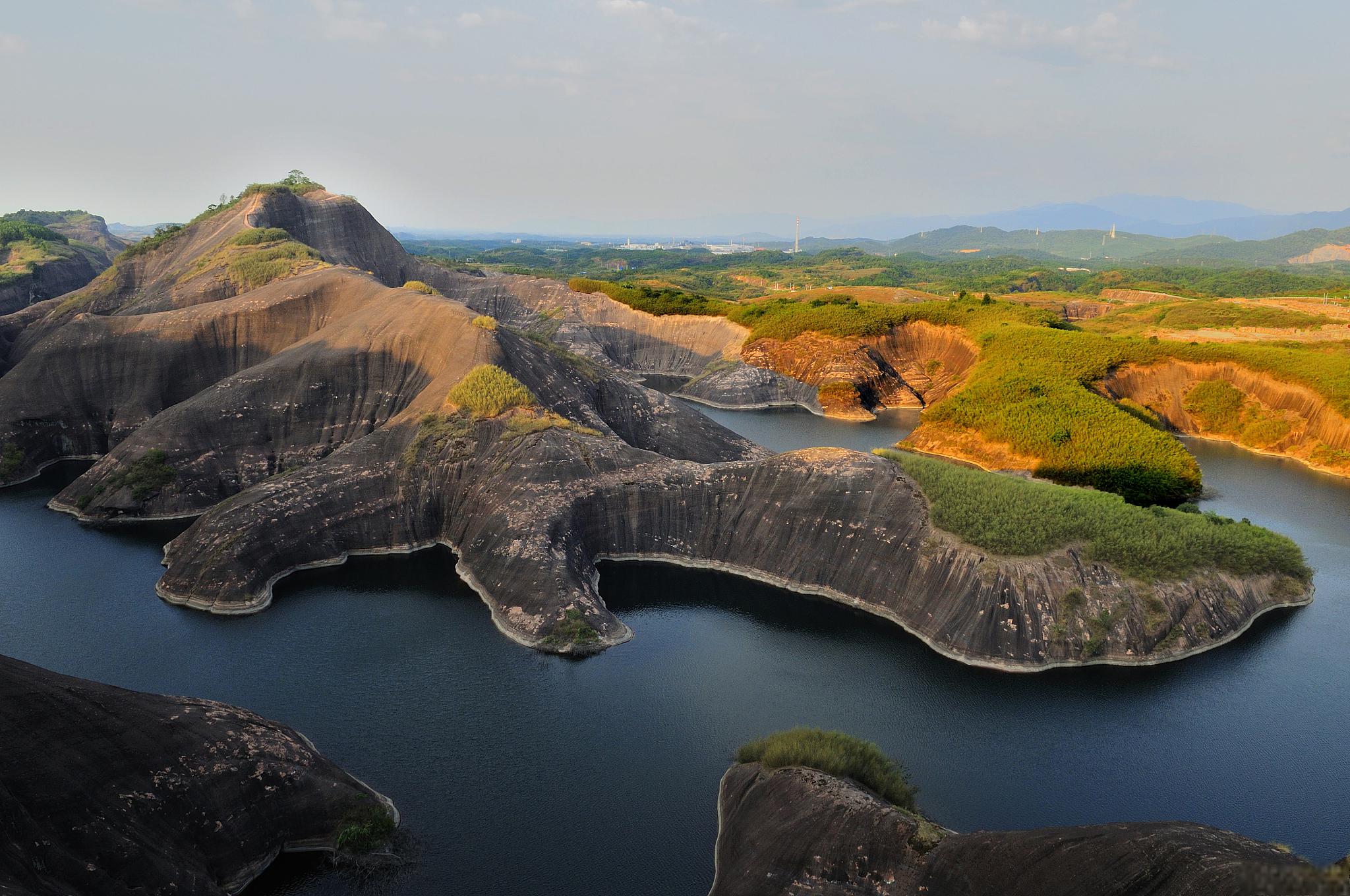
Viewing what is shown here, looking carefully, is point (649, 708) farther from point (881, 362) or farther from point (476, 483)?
point (881, 362)

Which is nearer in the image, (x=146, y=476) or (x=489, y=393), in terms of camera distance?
(x=146, y=476)

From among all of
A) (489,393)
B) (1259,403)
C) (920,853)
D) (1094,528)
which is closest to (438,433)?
(489,393)

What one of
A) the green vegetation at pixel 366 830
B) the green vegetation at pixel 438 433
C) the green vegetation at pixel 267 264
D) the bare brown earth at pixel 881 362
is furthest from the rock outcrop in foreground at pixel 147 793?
the bare brown earth at pixel 881 362

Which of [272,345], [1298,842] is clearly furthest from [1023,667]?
[272,345]

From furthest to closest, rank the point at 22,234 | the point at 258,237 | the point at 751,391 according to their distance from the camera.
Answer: the point at 22,234 → the point at 751,391 → the point at 258,237

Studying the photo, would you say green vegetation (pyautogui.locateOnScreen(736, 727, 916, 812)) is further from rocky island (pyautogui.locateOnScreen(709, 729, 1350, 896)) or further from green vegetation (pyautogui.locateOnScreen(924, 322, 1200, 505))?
green vegetation (pyautogui.locateOnScreen(924, 322, 1200, 505))

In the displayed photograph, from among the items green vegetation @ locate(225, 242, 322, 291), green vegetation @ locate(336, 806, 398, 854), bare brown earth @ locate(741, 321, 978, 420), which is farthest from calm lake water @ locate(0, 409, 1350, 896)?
bare brown earth @ locate(741, 321, 978, 420)

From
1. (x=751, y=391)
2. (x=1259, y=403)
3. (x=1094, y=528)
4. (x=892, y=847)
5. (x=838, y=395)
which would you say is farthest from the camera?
(x=751, y=391)

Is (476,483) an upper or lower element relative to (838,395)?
upper

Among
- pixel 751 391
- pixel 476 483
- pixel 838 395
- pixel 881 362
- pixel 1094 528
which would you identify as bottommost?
pixel 751 391
